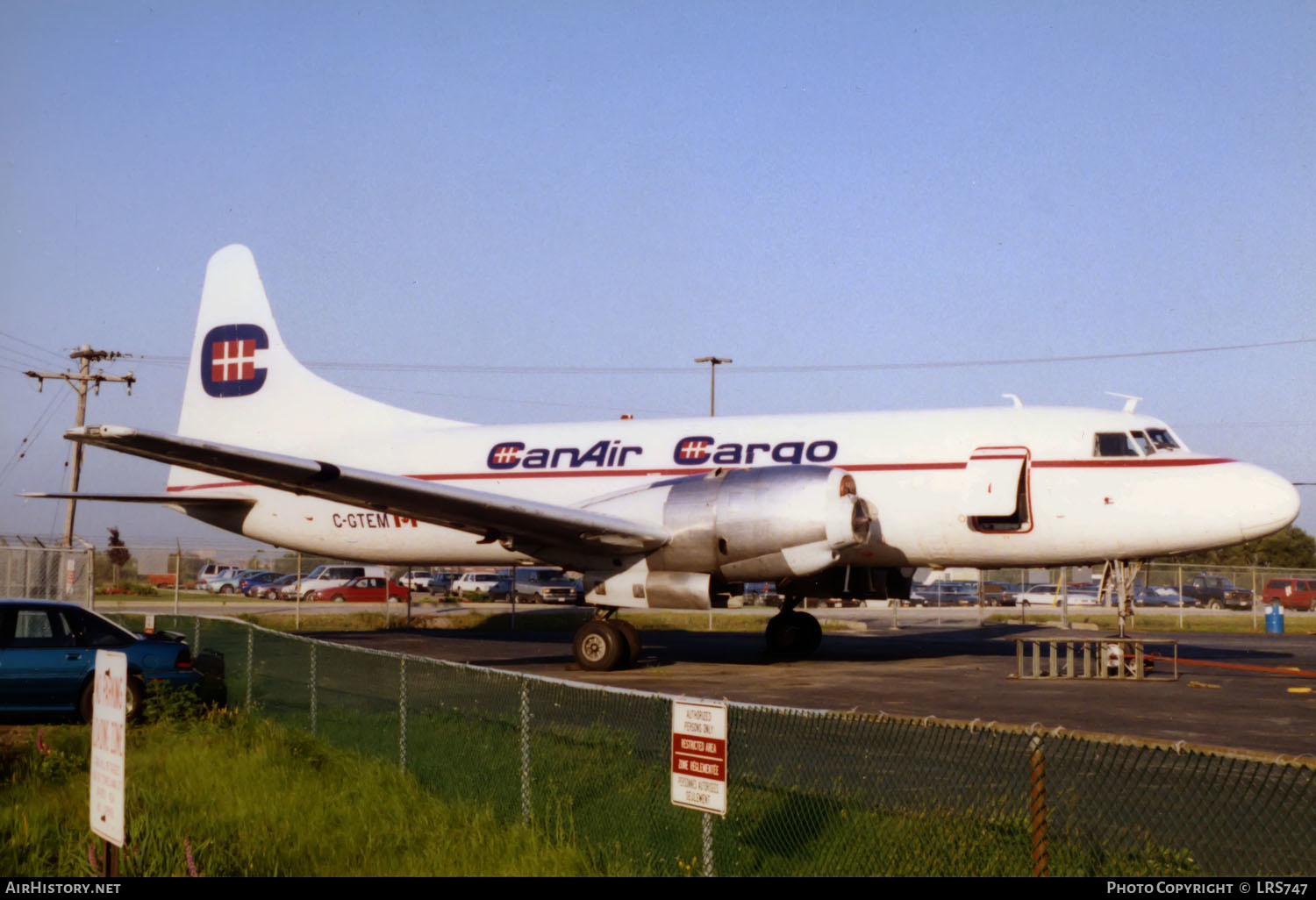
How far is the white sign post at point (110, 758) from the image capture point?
608cm

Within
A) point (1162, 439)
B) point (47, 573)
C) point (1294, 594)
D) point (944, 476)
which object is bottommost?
point (1294, 594)

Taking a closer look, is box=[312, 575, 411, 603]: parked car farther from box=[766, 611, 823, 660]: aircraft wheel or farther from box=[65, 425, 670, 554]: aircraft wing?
box=[65, 425, 670, 554]: aircraft wing

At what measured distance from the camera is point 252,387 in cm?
2658

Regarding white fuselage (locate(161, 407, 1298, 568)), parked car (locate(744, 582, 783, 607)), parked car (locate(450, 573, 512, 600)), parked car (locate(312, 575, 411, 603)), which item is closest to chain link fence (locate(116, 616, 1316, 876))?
white fuselage (locate(161, 407, 1298, 568))

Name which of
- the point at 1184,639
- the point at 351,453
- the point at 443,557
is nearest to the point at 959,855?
the point at 443,557

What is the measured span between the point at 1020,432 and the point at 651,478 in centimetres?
661

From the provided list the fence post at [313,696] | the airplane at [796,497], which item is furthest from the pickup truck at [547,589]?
the fence post at [313,696]

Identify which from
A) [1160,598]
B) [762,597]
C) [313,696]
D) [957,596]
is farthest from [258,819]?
[957,596]

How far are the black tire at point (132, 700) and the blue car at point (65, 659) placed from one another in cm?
1

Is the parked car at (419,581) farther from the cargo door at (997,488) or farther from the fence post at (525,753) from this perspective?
the fence post at (525,753)

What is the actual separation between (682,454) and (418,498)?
5399 mm

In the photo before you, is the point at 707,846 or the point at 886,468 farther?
the point at 886,468

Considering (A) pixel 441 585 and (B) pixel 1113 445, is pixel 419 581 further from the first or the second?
(B) pixel 1113 445
